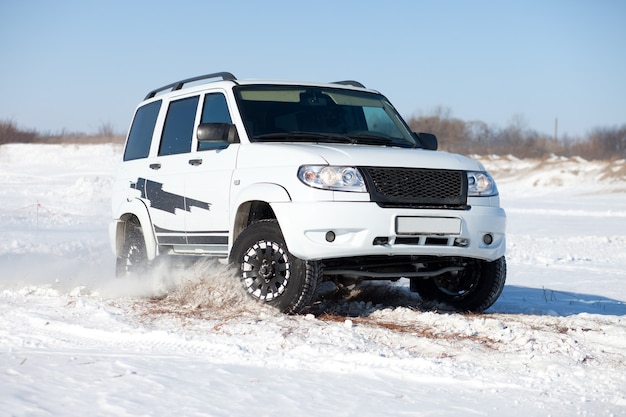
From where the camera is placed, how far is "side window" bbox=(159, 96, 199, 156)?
25.6 ft

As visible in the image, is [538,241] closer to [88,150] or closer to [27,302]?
[27,302]

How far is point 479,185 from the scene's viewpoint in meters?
6.90

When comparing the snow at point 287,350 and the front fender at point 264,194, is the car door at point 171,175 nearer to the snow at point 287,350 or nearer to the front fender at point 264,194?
the snow at point 287,350

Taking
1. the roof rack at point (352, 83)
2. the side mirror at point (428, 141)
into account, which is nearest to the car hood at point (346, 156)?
the side mirror at point (428, 141)

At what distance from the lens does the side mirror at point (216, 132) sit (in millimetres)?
7008

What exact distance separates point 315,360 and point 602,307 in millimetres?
4422

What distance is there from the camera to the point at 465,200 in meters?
6.73

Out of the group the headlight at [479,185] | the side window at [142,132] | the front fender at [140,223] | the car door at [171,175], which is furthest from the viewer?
the side window at [142,132]

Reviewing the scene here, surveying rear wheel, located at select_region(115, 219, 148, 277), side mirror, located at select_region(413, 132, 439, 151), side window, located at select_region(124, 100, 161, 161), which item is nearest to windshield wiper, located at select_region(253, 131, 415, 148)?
side mirror, located at select_region(413, 132, 439, 151)

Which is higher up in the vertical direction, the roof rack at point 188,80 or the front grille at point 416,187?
the roof rack at point 188,80

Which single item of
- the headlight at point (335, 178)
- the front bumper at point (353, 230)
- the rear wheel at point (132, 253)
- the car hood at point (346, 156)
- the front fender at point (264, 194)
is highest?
the car hood at point (346, 156)

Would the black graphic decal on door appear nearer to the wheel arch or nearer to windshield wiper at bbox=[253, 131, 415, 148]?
the wheel arch

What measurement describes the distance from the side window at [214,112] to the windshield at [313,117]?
165mm

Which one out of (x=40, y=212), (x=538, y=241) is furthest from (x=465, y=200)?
(x=40, y=212)
